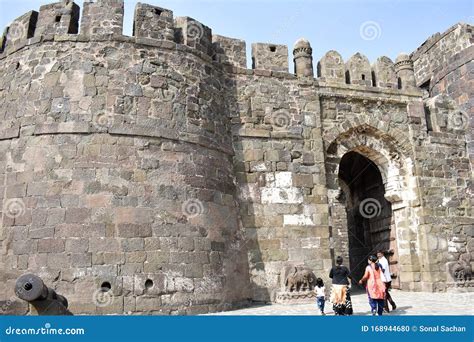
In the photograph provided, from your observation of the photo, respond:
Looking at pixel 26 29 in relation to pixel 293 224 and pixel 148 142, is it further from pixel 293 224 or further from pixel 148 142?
pixel 293 224

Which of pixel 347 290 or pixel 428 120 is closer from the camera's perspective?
pixel 347 290

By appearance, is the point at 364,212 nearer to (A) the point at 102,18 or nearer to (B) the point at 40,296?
(A) the point at 102,18

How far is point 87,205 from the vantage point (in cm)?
742

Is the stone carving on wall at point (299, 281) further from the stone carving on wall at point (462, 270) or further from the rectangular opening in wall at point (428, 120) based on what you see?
the rectangular opening in wall at point (428, 120)

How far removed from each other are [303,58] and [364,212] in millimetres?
4927

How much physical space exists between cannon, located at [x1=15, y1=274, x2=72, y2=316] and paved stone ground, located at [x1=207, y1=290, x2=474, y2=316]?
8.83ft

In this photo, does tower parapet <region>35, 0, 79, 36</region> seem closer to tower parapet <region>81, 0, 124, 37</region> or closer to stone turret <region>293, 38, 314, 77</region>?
tower parapet <region>81, 0, 124, 37</region>

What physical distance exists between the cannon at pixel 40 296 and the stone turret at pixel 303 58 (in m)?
7.28

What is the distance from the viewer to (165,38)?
8891 mm

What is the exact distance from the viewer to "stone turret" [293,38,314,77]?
1075 centimetres

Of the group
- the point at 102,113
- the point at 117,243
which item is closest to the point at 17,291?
the point at 117,243

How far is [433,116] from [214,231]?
23.3ft

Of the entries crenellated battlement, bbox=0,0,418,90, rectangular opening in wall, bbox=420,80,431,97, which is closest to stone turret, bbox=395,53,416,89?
crenellated battlement, bbox=0,0,418,90

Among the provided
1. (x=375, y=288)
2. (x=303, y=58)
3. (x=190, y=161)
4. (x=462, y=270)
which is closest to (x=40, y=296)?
(x=190, y=161)
